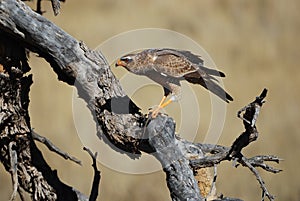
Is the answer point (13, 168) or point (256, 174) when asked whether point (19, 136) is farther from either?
point (256, 174)

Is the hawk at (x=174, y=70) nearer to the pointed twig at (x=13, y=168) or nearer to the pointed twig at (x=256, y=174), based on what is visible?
the pointed twig at (x=256, y=174)

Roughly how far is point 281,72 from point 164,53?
514 cm

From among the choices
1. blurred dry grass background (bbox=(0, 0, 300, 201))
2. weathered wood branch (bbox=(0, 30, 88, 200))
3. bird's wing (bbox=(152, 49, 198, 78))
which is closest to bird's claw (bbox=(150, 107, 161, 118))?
bird's wing (bbox=(152, 49, 198, 78))

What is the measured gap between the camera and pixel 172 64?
364 cm

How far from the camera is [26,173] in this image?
3.85 metres

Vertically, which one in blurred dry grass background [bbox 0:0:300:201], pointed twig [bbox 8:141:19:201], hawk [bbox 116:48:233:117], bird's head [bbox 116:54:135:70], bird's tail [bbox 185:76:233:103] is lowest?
pointed twig [bbox 8:141:19:201]

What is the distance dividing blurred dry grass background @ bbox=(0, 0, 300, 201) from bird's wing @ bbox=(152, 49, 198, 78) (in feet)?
10.0

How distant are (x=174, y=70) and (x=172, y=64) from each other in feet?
0.10

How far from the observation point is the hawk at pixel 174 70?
12.0 ft

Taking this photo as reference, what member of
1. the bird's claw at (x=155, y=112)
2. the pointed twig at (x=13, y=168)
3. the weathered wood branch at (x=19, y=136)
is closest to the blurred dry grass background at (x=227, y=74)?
the weathered wood branch at (x=19, y=136)

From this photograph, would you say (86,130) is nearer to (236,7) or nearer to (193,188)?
(193,188)

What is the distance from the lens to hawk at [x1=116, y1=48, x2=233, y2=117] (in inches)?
144

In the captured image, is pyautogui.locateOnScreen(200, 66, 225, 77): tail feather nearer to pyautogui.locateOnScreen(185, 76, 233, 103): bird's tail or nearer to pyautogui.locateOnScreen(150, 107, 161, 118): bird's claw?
pyautogui.locateOnScreen(185, 76, 233, 103): bird's tail

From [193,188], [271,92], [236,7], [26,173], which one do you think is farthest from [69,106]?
[193,188]
